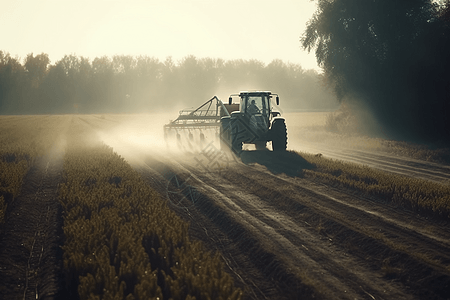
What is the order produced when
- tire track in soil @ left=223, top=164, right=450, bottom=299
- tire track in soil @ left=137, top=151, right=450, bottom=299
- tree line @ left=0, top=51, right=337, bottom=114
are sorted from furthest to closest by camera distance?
tree line @ left=0, top=51, right=337, bottom=114 < tire track in soil @ left=223, top=164, right=450, bottom=299 < tire track in soil @ left=137, top=151, right=450, bottom=299

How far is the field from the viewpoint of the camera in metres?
4.88

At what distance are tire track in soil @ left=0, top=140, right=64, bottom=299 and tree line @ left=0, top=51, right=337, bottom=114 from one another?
270ft

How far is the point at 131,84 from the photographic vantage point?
9381cm

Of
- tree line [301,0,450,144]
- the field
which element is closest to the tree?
tree line [301,0,450,144]

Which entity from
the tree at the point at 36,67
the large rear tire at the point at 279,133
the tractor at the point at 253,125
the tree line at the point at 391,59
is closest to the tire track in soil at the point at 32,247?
the tractor at the point at 253,125

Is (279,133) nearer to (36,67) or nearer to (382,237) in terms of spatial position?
(382,237)

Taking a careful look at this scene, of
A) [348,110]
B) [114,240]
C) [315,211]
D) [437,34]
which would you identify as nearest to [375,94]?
[348,110]

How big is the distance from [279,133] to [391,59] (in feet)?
41.2

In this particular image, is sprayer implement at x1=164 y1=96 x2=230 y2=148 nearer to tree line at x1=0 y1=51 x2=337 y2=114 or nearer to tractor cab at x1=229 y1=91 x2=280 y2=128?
tractor cab at x1=229 y1=91 x2=280 y2=128

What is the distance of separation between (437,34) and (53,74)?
88592 millimetres

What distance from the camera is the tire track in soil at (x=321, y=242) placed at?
5.03 meters

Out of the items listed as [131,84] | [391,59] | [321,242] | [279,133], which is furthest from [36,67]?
→ [321,242]

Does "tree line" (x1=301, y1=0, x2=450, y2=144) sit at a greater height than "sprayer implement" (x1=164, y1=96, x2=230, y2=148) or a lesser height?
greater

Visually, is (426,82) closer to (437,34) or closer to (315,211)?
(437,34)
